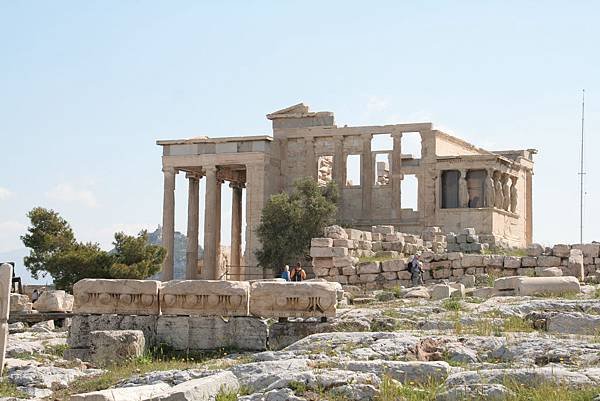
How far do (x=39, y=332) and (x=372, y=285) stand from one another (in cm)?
1053

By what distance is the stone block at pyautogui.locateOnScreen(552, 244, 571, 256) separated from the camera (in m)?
28.0

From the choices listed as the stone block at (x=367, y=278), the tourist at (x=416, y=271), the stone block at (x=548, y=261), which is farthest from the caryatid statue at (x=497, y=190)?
the tourist at (x=416, y=271)

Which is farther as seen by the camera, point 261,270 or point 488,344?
point 261,270

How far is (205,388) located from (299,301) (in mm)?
5727

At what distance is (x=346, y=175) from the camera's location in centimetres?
4731

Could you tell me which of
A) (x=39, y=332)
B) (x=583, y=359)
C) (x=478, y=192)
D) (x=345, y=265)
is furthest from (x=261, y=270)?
(x=583, y=359)

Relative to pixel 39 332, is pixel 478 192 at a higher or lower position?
higher

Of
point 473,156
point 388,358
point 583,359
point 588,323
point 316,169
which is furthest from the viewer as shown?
point 316,169

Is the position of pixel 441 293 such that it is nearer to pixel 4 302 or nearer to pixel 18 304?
pixel 4 302

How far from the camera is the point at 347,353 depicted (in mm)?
12227

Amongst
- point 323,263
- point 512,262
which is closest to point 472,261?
point 512,262

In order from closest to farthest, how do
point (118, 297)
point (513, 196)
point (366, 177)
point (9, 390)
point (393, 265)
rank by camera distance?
1. point (9, 390)
2. point (118, 297)
3. point (393, 265)
4. point (366, 177)
5. point (513, 196)

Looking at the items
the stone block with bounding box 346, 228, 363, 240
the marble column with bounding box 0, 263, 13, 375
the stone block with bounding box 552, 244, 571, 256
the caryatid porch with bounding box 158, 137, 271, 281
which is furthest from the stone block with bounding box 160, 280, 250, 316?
the caryatid porch with bounding box 158, 137, 271, 281

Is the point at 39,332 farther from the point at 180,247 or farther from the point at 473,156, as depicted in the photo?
the point at 180,247
